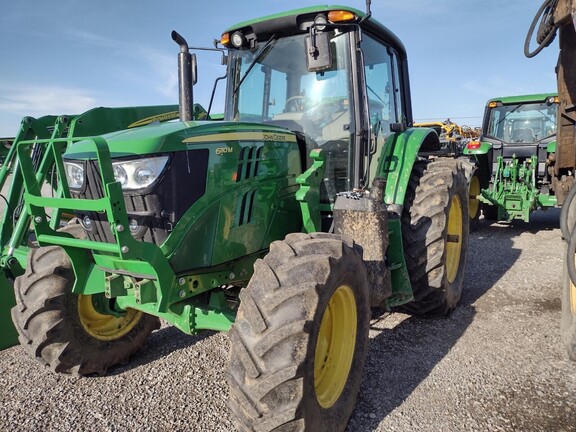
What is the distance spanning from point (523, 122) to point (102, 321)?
8424 millimetres

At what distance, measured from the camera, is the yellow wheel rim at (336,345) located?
8.38 ft

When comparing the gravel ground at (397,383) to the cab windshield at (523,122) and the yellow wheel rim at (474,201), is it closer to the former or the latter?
the yellow wheel rim at (474,201)

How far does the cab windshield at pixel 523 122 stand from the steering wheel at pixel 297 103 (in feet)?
22.0

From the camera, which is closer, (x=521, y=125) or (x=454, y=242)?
(x=454, y=242)

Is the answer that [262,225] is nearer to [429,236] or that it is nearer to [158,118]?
[429,236]

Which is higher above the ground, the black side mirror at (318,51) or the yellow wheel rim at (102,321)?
the black side mirror at (318,51)

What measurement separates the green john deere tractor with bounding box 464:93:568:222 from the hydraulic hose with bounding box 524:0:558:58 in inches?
176

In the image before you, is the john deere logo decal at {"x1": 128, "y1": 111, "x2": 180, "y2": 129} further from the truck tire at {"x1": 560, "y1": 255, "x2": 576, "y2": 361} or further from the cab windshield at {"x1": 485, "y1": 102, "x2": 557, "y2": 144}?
the cab windshield at {"x1": 485, "y1": 102, "x2": 557, "y2": 144}

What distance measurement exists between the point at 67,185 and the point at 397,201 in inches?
91.2

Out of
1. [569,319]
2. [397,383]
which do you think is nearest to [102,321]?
[397,383]

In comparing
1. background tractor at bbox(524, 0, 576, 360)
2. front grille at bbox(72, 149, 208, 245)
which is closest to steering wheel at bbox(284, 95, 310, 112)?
front grille at bbox(72, 149, 208, 245)

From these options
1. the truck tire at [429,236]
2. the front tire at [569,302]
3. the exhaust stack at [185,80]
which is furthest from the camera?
the truck tire at [429,236]

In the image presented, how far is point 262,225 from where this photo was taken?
9.75 ft

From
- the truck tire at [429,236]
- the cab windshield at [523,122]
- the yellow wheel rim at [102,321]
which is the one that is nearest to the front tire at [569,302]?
the truck tire at [429,236]
